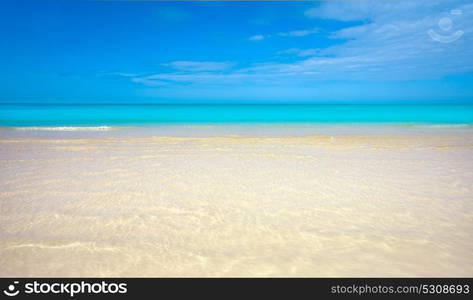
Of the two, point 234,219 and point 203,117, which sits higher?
point 203,117

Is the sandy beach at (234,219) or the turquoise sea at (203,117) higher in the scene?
the turquoise sea at (203,117)

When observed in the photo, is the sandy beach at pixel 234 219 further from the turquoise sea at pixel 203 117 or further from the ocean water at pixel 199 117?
the turquoise sea at pixel 203 117

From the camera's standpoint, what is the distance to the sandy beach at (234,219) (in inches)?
117

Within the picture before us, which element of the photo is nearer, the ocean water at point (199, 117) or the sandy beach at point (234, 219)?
the sandy beach at point (234, 219)

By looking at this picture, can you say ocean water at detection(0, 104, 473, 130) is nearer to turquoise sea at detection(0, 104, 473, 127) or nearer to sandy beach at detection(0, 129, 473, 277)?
turquoise sea at detection(0, 104, 473, 127)

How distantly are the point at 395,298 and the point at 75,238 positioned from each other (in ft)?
12.6

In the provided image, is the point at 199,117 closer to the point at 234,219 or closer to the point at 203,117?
the point at 203,117

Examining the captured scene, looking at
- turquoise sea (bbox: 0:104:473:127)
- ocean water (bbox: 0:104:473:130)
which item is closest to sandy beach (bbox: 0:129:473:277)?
ocean water (bbox: 0:104:473:130)

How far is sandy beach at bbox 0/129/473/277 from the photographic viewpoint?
2.97 metres

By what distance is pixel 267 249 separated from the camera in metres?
3.29

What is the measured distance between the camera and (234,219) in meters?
4.10

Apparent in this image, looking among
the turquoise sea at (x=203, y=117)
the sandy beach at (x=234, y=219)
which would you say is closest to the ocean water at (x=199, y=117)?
the turquoise sea at (x=203, y=117)

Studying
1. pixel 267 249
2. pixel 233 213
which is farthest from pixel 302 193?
pixel 267 249

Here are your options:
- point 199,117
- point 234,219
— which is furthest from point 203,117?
point 234,219
